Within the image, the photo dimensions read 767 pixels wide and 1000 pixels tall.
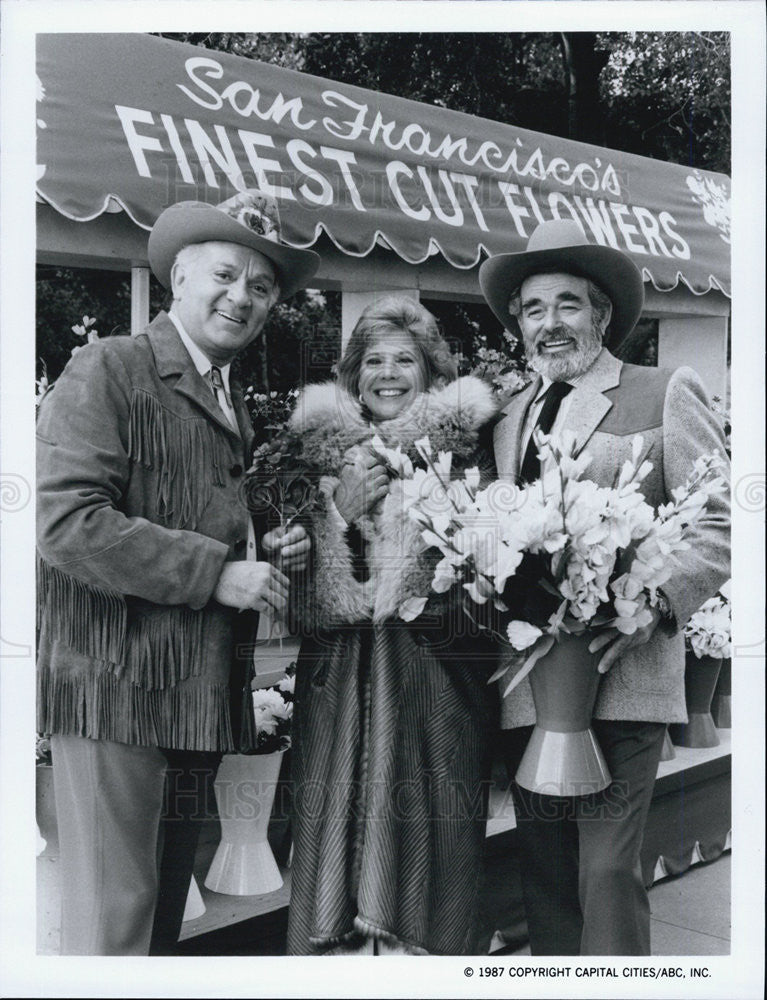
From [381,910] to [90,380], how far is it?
1.58 metres

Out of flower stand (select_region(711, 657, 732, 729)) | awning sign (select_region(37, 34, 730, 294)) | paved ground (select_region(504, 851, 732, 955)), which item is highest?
awning sign (select_region(37, 34, 730, 294))

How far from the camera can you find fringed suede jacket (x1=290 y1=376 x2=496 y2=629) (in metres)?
2.77

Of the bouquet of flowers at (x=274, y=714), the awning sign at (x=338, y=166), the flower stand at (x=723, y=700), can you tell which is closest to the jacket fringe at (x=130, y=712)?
the bouquet of flowers at (x=274, y=714)

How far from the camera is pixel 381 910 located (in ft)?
8.90

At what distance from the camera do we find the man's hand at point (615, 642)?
2.76 m

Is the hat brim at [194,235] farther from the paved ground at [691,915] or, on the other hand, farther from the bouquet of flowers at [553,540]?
the paved ground at [691,915]

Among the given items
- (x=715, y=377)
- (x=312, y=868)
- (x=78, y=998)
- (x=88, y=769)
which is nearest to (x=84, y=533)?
(x=88, y=769)

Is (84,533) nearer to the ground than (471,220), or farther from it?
nearer to the ground

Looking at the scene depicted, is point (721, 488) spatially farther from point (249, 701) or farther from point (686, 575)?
point (249, 701)

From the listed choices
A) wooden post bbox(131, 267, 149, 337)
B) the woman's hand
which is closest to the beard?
the woman's hand

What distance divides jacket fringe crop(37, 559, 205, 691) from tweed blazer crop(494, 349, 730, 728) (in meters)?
0.88

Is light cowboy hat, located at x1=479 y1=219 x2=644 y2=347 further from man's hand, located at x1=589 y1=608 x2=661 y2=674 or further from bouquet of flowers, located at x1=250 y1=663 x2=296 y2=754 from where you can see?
bouquet of flowers, located at x1=250 y1=663 x2=296 y2=754

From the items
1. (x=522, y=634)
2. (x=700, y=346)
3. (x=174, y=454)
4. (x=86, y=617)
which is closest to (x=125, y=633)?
(x=86, y=617)

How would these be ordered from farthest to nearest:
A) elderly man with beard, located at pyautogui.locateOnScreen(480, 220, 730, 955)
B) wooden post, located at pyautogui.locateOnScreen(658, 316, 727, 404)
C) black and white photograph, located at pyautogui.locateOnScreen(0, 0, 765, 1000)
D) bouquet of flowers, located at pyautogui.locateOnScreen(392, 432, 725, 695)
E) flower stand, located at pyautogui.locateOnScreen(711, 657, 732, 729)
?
flower stand, located at pyautogui.locateOnScreen(711, 657, 732, 729)
wooden post, located at pyautogui.locateOnScreen(658, 316, 727, 404)
elderly man with beard, located at pyautogui.locateOnScreen(480, 220, 730, 955)
black and white photograph, located at pyautogui.locateOnScreen(0, 0, 765, 1000)
bouquet of flowers, located at pyautogui.locateOnScreen(392, 432, 725, 695)
